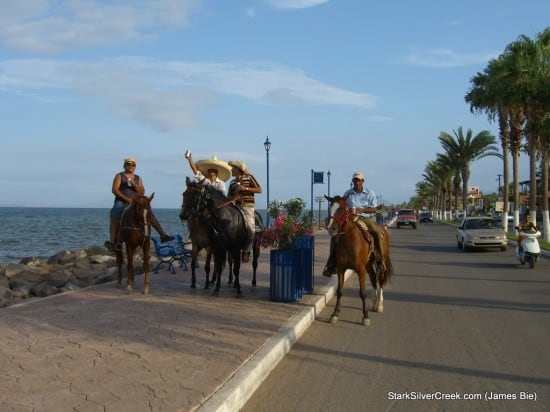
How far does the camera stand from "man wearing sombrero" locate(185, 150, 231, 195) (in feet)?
37.6

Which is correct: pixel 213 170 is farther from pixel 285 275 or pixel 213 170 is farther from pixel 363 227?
pixel 363 227

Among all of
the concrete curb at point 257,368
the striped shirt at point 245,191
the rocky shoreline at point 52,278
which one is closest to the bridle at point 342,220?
the concrete curb at point 257,368

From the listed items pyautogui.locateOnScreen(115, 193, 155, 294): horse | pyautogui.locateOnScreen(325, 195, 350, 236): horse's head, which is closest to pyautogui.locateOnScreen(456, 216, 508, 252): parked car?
pyautogui.locateOnScreen(115, 193, 155, 294): horse

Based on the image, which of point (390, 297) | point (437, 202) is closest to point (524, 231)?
point (390, 297)

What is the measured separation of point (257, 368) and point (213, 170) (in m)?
6.29

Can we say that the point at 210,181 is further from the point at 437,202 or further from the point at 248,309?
the point at 437,202

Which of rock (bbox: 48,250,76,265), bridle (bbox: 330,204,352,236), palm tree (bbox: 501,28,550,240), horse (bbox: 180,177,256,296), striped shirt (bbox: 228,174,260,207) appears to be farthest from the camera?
palm tree (bbox: 501,28,550,240)

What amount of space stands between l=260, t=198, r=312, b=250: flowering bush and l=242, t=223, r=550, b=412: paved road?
149cm

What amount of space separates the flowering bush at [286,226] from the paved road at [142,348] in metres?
1.10

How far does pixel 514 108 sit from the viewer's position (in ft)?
109

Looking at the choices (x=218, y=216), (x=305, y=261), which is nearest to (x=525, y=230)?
(x=305, y=261)

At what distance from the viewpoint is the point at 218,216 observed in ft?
34.9

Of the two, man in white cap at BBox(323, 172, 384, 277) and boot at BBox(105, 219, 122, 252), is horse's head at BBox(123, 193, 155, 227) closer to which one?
boot at BBox(105, 219, 122, 252)

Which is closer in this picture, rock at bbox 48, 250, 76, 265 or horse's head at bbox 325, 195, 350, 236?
horse's head at bbox 325, 195, 350, 236
